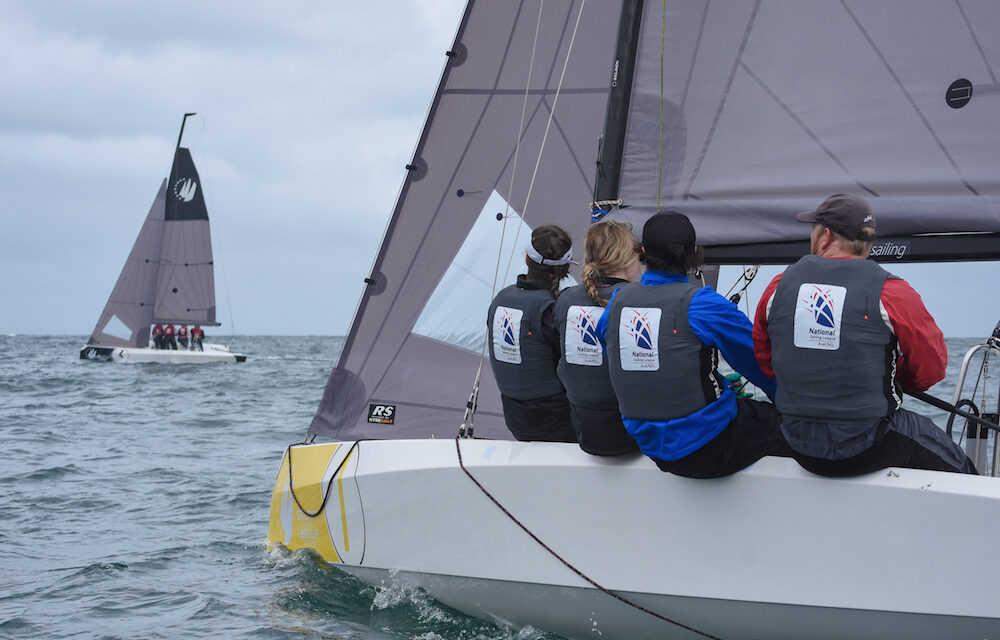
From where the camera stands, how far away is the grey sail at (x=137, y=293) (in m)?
28.8

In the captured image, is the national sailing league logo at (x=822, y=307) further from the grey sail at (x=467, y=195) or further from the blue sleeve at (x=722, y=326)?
the grey sail at (x=467, y=195)

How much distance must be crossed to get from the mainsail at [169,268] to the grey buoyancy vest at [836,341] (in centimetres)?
2773

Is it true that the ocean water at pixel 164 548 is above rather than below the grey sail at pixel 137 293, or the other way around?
below

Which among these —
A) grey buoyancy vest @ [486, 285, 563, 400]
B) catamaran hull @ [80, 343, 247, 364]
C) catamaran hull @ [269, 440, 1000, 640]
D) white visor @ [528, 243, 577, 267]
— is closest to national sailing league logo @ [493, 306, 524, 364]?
grey buoyancy vest @ [486, 285, 563, 400]

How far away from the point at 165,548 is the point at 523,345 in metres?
2.78

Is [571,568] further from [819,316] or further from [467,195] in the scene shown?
[467,195]

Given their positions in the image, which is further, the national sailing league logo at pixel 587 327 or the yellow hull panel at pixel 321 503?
the yellow hull panel at pixel 321 503

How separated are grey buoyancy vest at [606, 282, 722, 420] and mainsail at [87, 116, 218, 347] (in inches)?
1080

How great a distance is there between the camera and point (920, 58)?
317 centimetres

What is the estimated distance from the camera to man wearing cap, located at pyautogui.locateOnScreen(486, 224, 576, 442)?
3.20 m

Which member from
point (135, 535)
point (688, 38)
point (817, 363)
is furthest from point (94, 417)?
point (817, 363)

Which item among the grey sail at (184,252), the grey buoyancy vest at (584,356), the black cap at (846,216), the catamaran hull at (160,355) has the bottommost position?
the catamaran hull at (160,355)

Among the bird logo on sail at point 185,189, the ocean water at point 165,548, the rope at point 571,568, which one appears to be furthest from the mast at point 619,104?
the bird logo on sail at point 185,189

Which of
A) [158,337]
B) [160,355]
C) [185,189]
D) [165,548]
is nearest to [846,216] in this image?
[165,548]
